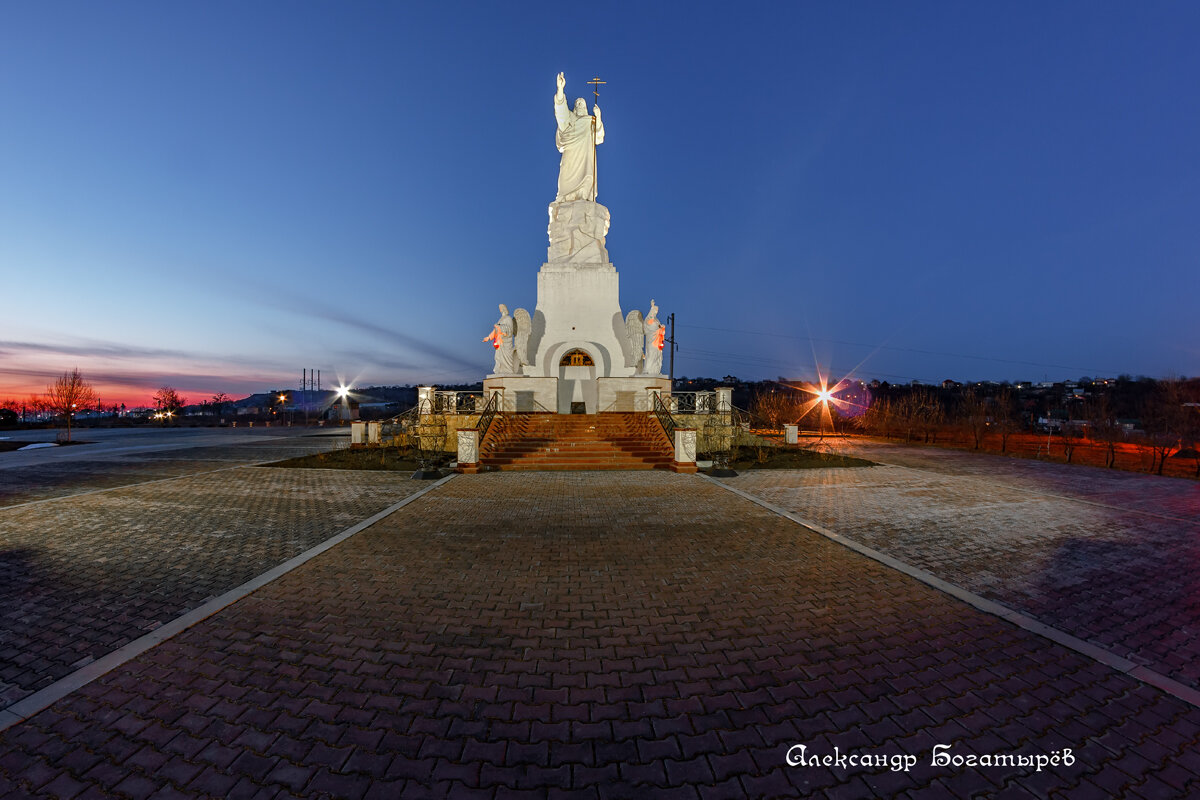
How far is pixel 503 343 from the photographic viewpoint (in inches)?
851

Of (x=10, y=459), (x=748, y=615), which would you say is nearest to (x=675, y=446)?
(x=748, y=615)

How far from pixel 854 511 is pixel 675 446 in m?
5.44

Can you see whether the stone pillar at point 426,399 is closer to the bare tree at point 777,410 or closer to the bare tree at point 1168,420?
the bare tree at point 777,410

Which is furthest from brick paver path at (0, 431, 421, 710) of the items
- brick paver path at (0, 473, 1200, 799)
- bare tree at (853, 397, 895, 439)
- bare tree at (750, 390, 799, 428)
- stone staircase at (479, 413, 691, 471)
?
bare tree at (853, 397, 895, 439)

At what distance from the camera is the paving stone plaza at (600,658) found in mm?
2611

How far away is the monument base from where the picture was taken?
21125mm

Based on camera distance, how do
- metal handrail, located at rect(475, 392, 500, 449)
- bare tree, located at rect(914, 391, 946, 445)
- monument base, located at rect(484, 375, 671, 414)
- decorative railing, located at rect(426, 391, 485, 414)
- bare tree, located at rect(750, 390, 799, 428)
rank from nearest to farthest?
metal handrail, located at rect(475, 392, 500, 449)
decorative railing, located at rect(426, 391, 485, 414)
monument base, located at rect(484, 375, 671, 414)
bare tree, located at rect(914, 391, 946, 445)
bare tree, located at rect(750, 390, 799, 428)

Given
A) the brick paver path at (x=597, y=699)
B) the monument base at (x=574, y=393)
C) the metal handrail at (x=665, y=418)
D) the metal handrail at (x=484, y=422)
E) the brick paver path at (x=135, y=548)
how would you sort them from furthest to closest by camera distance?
the monument base at (x=574, y=393) → the metal handrail at (x=665, y=418) → the metal handrail at (x=484, y=422) → the brick paver path at (x=135, y=548) → the brick paver path at (x=597, y=699)

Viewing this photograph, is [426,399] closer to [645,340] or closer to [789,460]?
[645,340]

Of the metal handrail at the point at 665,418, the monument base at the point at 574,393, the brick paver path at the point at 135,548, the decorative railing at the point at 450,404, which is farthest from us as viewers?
the monument base at the point at 574,393

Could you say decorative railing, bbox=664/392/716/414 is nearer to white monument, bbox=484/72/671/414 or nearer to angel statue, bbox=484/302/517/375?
white monument, bbox=484/72/671/414

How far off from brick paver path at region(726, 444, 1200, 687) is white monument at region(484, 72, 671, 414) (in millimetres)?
10797

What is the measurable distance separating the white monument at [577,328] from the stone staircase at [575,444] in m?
4.57

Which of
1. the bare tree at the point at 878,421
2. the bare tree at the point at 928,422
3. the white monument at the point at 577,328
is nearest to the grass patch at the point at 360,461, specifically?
the white monument at the point at 577,328
